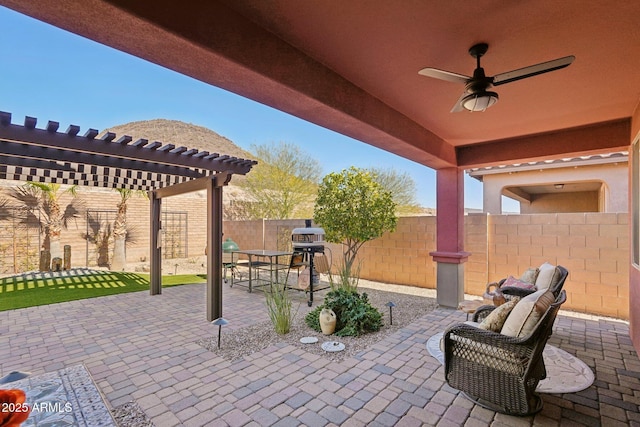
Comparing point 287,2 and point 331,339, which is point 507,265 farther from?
point 287,2

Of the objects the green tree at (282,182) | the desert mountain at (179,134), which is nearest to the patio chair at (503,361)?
the green tree at (282,182)

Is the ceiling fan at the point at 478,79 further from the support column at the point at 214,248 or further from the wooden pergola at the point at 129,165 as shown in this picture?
the support column at the point at 214,248

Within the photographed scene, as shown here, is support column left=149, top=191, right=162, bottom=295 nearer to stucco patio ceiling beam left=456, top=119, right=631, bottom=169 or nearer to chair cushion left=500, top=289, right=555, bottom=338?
stucco patio ceiling beam left=456, top=119, right=631, bottom=169

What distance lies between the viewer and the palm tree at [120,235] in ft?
35.3

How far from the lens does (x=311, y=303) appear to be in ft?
19.9

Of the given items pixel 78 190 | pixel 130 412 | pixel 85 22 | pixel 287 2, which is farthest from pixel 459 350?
pixel 78 190

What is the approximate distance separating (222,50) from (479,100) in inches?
84.6

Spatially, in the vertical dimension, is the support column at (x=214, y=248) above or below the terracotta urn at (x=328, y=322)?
above

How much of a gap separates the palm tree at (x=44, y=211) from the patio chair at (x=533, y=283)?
1184 centimetres

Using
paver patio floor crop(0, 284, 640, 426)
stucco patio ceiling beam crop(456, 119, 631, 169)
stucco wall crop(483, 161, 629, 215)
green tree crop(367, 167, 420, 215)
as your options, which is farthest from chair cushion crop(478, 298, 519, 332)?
green tree crop(367, 167, 420, 215)

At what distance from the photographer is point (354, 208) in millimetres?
6957

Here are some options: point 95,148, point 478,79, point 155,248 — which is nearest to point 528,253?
point 478,79

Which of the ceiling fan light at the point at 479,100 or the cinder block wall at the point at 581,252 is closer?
the ceiling fan light at the point at 479,100

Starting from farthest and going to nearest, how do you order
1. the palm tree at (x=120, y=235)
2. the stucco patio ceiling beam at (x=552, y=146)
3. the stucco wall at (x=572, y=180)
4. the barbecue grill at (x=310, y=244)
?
the palm tree at (x=120, y=235)
the stucco wall at (x=572, y=180)
the barbecue grill at (x=310, y=244)
the stucco patio ceiling beam at (x=552, y=146)
